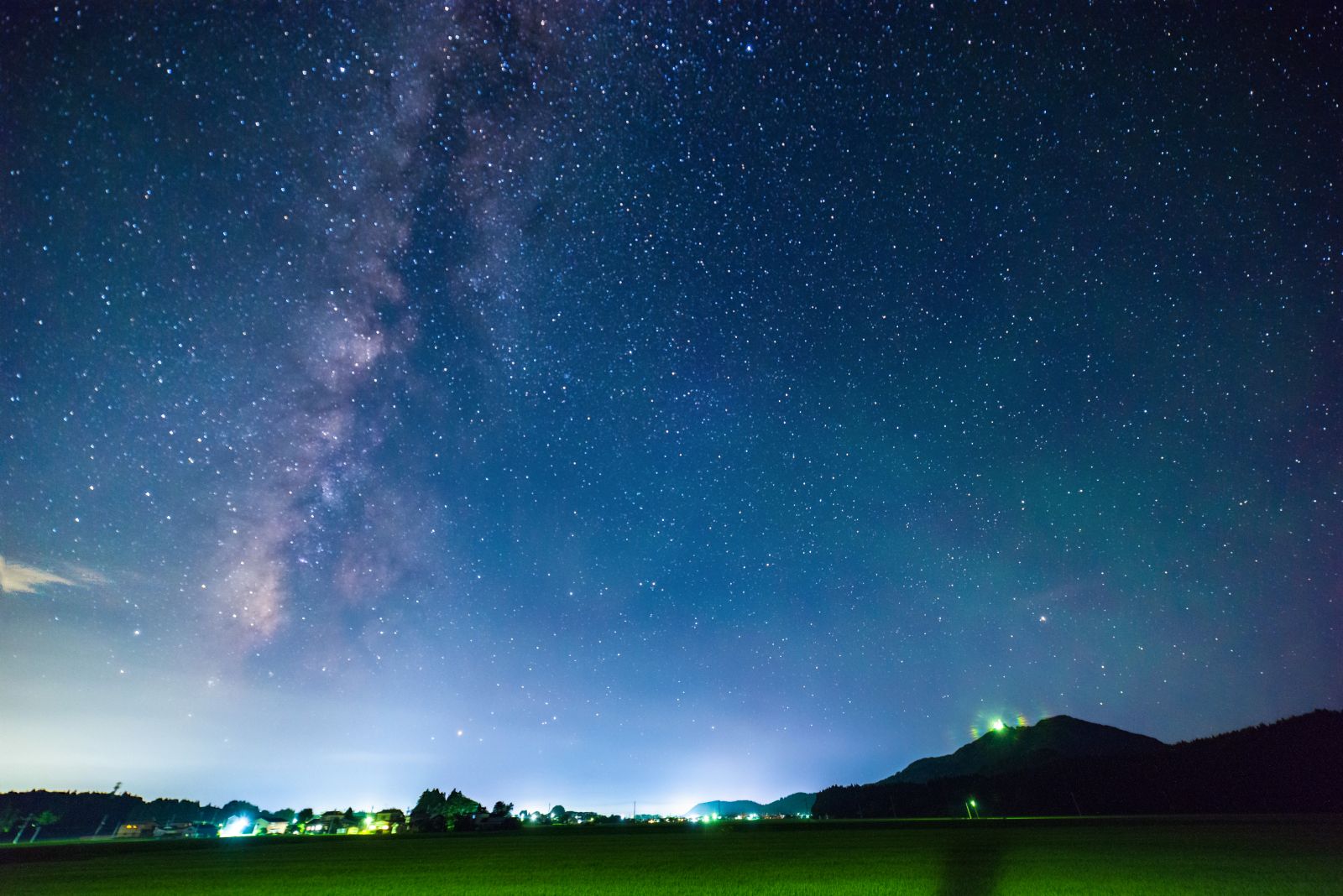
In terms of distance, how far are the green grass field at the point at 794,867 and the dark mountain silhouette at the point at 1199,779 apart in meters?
37.9

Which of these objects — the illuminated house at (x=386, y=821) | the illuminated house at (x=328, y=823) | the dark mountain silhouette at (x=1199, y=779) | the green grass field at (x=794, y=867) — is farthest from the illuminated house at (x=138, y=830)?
the dark mountain silhouette at (x=1199, y=779)

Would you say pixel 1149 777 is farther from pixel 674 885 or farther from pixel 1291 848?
pixel 674 885

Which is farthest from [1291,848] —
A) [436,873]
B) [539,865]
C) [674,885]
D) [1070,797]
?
[1070,797]

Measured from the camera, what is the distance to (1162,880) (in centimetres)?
1783

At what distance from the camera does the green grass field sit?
712 inches

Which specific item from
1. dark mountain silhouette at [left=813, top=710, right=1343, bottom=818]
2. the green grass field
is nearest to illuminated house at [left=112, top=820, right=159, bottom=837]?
the green grass field

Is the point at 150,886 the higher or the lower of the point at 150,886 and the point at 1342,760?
the lower

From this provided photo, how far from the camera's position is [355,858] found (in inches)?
1283

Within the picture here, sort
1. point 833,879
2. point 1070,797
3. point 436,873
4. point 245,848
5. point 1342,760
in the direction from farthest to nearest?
point 1070,797 → point 1342,760 → point 245,848 → point 436,873 → point 833,879

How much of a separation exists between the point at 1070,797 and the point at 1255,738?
2204 cm

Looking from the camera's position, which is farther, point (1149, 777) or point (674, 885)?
point (1149, 777)

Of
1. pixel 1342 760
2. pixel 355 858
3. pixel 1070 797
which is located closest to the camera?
pixel 355 858

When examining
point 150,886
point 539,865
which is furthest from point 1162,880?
point 150,886

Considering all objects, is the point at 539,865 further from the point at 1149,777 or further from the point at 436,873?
the point at 1149,777
